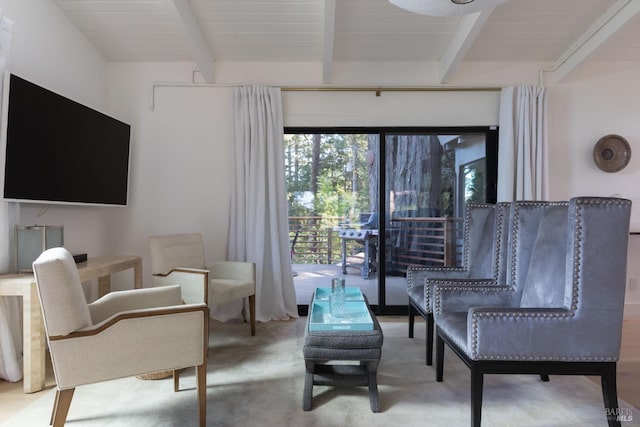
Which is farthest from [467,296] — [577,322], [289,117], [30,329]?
[30,329]

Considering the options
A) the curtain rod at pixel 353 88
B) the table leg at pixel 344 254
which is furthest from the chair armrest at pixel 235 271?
the curtain rod at pixel 353 88

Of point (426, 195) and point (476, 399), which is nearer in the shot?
point (476, 399)

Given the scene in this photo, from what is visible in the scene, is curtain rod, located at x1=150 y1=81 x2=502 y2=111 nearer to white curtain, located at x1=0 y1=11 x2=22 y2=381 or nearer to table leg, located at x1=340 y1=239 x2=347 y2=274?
white curtain, located at x1=0 y1=11 x2=22 y2=381

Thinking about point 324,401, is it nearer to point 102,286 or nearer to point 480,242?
point 480,242

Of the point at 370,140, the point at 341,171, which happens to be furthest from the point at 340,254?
the point at 370,140

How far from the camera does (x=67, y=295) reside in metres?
1.57

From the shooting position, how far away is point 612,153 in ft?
12.1

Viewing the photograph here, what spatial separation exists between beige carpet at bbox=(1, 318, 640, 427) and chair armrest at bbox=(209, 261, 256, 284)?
2.67 feet

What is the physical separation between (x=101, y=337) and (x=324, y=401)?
3.88 ft

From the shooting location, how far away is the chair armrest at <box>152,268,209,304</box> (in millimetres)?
2678

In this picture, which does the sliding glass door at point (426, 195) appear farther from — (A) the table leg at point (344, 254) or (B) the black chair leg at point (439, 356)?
(B) the black chair leg at point (439, 356)

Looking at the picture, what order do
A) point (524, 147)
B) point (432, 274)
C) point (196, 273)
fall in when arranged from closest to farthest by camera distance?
point (196, 273) → point (432, 274) → point (524, 147)

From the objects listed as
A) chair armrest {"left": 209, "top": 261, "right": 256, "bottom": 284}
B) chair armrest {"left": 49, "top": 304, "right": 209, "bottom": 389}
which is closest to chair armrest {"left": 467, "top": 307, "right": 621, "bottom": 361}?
chair armrest {"left": 49, "top": 304, "right": 209, "bottom": 389}

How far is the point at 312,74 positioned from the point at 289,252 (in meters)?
1.86
